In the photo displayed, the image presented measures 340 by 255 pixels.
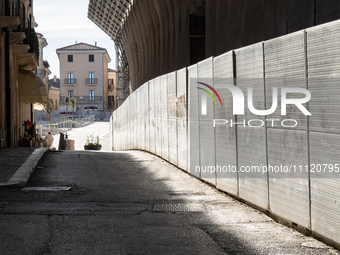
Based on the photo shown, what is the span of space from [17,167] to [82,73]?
85224mm

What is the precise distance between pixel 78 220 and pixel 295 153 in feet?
9.95

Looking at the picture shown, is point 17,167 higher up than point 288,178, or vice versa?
point 288,178

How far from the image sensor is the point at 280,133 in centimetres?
633

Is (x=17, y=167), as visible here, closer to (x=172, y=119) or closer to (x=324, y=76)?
(x=172, y=119)

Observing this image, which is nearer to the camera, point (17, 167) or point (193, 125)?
point (193, 125)

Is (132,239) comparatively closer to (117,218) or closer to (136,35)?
(117,218)

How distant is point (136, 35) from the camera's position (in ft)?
94.1

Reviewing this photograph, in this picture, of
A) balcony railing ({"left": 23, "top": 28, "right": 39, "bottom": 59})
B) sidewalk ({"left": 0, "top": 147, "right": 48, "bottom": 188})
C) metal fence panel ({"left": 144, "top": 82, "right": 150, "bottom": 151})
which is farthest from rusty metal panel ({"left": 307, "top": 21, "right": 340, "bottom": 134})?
balcony railing ({"left": 23, "top": 28, "right": 39, "bottom": 59})

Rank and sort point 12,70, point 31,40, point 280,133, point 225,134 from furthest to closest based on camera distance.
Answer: point 31,40 → point 12,70 → point 225,134 → point 280,133

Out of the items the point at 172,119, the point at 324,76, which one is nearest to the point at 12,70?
the point at 172,119

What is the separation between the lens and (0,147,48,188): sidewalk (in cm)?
948

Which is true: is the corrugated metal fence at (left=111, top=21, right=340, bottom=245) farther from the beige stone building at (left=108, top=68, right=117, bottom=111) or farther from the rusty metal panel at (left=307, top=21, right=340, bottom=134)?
the beige stone building at (left=108, top=68, right=117, bottom=111)

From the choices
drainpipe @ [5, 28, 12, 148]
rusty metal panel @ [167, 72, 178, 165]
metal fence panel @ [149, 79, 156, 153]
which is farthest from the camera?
drainpipe @ [5, 28, 12, 148]

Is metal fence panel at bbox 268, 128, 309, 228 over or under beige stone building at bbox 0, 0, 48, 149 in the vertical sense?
under
